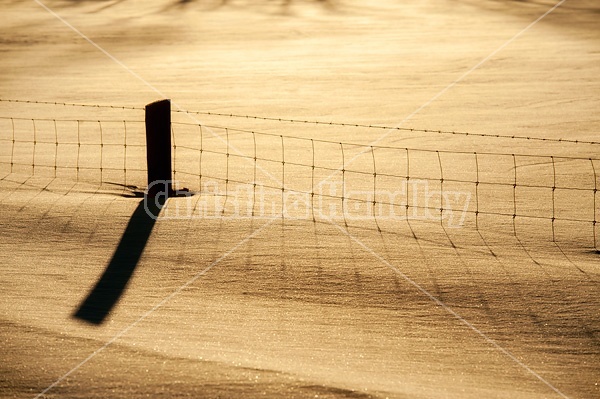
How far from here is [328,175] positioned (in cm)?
716

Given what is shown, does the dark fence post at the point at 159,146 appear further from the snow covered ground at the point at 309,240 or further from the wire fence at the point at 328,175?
the wire fence at the point at 328,175

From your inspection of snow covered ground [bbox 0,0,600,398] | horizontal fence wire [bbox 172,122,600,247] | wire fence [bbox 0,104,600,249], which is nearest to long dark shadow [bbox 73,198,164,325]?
snow covered ground [bbox 0,0,600,398]

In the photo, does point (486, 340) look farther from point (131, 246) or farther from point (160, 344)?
point (131, 246)

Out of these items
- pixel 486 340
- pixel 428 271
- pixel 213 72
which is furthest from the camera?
pixel 213 72

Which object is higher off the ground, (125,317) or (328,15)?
(328,15)

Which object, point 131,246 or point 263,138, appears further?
point 263,138

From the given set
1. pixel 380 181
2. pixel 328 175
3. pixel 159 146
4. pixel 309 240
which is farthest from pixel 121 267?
pixel 380 181

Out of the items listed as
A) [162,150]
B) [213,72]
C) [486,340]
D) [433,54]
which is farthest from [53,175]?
[433,54]

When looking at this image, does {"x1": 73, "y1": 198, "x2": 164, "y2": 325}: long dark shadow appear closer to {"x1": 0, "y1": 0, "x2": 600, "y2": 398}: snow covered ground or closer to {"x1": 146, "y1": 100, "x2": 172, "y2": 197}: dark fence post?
{"x1": 0, "y1": 0, "x2": 600, "y2": 398}: snow covered ground

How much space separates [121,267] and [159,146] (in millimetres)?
1435

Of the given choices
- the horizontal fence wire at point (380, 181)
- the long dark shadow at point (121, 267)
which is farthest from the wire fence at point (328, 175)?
the long dark shadow at point (121, 267)

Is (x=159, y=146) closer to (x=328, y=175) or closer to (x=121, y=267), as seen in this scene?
(x=121, y=267)

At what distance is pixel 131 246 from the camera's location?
16.3 feet

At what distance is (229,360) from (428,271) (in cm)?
164
